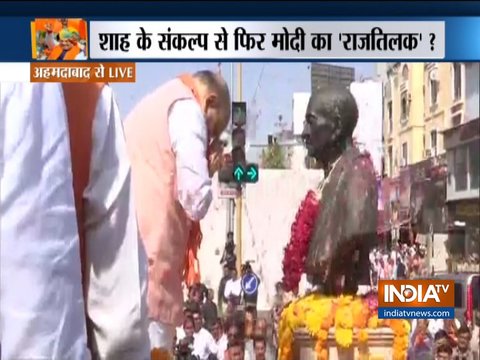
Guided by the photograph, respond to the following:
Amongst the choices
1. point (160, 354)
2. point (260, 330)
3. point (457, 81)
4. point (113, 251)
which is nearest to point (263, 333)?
point (260, 330)

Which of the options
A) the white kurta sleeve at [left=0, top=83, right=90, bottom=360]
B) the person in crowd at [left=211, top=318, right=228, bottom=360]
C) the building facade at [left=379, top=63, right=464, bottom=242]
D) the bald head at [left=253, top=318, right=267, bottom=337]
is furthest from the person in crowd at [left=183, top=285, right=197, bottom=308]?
the building facade at [left=379, top=63, right=464, bottom=242]

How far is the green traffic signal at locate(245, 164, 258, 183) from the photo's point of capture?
301cm

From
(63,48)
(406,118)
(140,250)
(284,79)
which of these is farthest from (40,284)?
(406,118)

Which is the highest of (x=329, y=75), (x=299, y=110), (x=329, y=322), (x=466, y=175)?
(x=329, y=75)

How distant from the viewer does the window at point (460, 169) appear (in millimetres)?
3027

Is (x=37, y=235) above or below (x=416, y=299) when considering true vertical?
above

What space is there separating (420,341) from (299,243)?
1.70 ft

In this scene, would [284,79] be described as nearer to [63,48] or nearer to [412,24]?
[412,24]

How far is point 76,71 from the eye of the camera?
2.96 m

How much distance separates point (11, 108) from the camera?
2.94m

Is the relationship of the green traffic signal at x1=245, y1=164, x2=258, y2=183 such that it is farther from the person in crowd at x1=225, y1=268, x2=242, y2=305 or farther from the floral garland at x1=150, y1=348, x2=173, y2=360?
the floral garland at x1=150, y1=348, x2=173, y2=360

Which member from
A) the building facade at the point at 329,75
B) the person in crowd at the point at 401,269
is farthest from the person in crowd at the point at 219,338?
the building facade at the point at 329,75

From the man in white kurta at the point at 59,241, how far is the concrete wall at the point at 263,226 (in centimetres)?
23

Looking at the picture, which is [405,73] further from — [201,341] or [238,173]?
[201,341]
